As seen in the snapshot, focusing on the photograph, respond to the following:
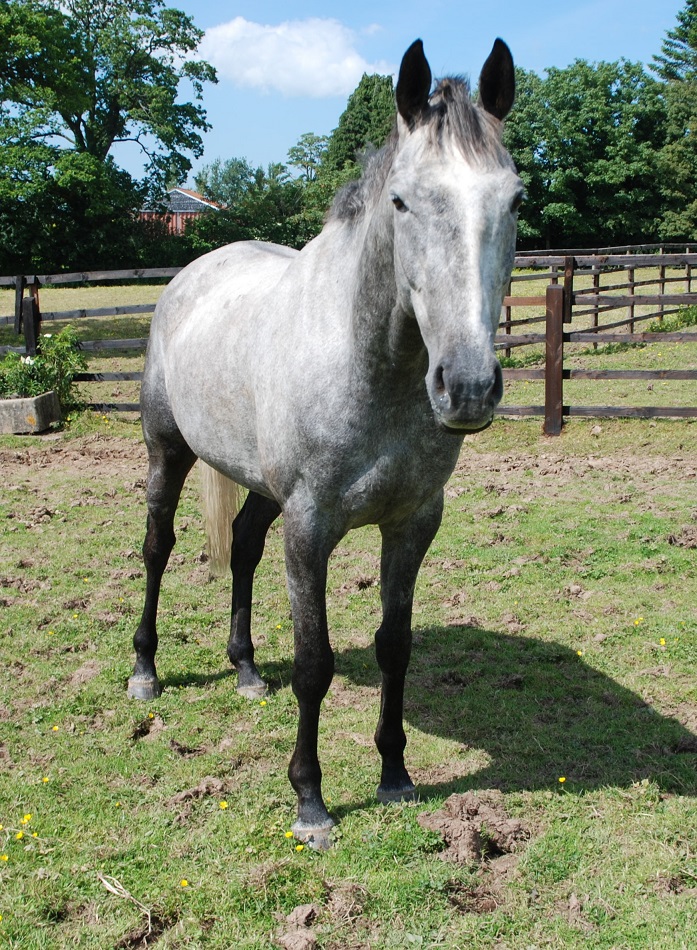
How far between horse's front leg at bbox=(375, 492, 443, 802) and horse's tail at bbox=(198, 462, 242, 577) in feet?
4.57

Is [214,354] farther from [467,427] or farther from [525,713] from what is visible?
[525,713]

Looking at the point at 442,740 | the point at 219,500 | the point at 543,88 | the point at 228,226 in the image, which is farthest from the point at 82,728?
the point at 543,88

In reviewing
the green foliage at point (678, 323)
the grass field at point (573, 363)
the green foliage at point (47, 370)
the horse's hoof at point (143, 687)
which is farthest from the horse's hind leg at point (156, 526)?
the green foliage at point (678, 323)

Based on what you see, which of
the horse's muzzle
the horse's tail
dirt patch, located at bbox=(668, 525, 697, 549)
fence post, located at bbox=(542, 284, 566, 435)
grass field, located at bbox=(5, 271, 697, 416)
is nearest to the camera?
the horse's muzzle

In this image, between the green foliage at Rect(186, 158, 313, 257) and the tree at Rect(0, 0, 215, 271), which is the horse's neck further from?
the green foliage at Rect(186, 158, 313, 257)

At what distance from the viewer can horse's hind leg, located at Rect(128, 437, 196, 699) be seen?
13.0ft

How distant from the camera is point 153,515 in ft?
13.3

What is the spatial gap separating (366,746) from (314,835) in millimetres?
673

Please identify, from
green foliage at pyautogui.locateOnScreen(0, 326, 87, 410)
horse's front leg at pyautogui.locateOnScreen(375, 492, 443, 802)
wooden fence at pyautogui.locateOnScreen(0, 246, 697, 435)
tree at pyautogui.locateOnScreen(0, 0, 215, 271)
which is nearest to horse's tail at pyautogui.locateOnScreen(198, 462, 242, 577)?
horse's front leg at pyautogui.locateOnScreen(375, 492, 443, 802)

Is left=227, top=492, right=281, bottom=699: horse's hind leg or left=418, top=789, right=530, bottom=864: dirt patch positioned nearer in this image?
left=418, top=789, right=530, bottom=864: dirt patch

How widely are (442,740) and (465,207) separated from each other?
2267 mm

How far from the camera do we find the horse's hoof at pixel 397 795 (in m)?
3.01

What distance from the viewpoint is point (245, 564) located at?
4.11 metres

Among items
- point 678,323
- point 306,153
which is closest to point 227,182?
point 306,153
